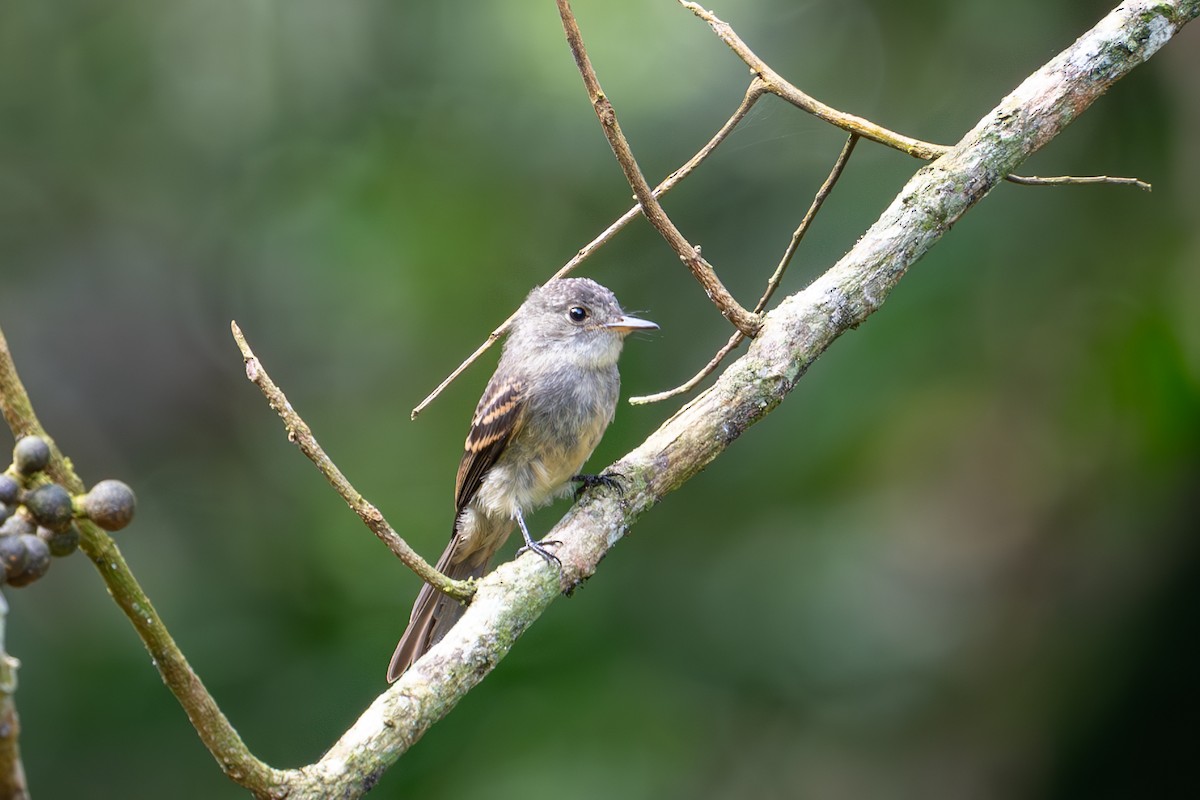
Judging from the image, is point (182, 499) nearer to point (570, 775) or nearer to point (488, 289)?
point (488, 289)

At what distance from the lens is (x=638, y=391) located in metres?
5.23

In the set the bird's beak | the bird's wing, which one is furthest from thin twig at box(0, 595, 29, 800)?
the bird's beak

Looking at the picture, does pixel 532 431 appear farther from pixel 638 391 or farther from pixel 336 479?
pixel 336 479

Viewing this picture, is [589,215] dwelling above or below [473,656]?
above

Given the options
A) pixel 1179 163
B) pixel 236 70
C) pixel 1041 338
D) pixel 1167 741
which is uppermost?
pixel 236 70

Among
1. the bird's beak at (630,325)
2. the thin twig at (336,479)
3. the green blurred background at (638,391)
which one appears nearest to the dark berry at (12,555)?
the thin twig at (336,479)

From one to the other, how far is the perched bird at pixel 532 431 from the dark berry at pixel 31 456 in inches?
103

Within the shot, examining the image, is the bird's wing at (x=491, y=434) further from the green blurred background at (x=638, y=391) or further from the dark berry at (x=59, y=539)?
the dark berry at (x=59, y=539)

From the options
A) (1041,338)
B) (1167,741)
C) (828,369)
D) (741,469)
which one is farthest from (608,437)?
(1167,741)

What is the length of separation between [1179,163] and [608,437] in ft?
8.48

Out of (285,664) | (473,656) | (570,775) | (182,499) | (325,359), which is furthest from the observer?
(325,359)

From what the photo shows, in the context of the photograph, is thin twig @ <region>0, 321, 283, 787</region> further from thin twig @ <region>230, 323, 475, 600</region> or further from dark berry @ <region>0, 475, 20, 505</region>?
thin twig @ <region>230, 323, 475, 600</region>

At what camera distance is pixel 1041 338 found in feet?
16.8

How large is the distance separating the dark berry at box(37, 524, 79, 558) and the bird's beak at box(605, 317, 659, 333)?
2947 mm
